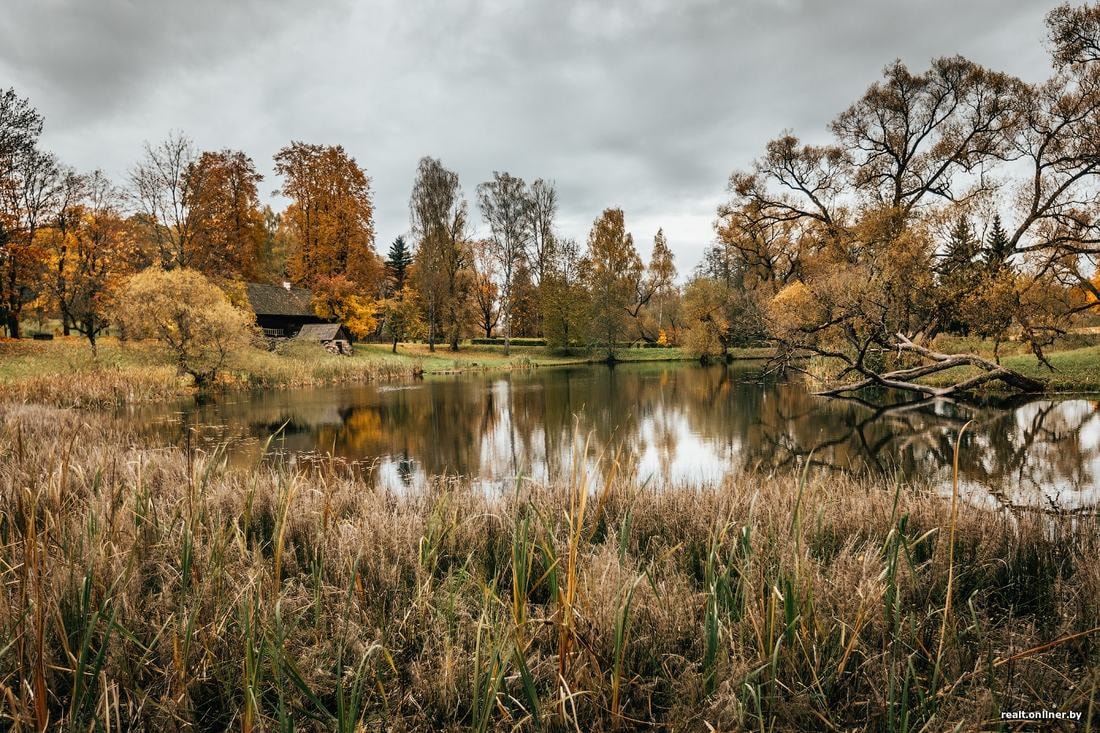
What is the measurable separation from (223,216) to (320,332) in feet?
28.8

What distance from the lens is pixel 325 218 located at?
123ft

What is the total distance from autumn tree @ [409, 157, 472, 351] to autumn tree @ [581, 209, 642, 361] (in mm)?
10843

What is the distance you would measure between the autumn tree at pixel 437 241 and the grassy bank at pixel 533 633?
38.5 meters

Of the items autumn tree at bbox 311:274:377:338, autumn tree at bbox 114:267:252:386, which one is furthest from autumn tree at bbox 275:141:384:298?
autumn tree at bbox 114:267:252:386

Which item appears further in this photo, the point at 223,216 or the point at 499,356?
the point at 499,356

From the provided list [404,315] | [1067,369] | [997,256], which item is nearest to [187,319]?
[404,315]

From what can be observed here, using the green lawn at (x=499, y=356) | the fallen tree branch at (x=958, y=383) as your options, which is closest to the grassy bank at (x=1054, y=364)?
the fallen tree branch at (x=958, y=383)

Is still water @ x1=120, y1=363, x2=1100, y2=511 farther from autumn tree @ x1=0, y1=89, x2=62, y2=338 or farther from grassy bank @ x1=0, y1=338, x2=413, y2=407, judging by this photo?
autumn tree @ x1=0, y1=89, x2=62, y2=338

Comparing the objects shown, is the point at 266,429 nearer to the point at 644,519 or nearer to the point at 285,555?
the point at 285,555

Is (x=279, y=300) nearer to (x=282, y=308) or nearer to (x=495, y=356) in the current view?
(x=282, y=308)

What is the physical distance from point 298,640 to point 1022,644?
3459 millimetres

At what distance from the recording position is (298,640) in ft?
8.90

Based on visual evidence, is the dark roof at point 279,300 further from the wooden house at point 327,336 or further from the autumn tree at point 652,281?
the autumn tree at point 652,281

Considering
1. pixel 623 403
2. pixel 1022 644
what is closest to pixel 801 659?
pixel 1022 644
